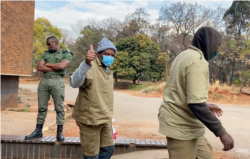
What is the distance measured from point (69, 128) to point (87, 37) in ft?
91.1

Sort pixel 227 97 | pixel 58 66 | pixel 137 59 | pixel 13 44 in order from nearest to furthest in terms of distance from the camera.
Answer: pixel 58 66 → pixel 13 44 → pixel 227 97 → pixel 137 59

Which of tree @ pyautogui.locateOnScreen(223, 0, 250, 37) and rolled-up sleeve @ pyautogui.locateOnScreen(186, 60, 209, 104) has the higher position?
tree @ pyautogui.locateOnScreen(223, 0, 250, 37)

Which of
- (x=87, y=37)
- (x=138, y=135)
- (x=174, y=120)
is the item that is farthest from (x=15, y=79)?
(x=87, y=37)

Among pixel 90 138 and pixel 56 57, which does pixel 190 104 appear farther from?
pixel 56 57

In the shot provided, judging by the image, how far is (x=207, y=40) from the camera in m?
1.89

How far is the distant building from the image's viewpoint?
7582 millimetres

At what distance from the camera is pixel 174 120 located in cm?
182

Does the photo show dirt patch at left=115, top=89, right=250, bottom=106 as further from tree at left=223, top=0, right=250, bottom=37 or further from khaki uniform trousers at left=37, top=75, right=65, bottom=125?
tree at left=223, top=0, right=250, bottom=37

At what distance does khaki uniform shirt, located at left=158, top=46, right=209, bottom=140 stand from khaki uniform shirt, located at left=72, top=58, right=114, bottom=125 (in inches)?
30.8

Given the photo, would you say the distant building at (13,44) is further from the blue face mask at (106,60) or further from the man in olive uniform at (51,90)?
the blue face mask at (106,60)

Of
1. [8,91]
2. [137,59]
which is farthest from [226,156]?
[137,59]

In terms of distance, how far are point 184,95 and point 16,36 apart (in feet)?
26.3

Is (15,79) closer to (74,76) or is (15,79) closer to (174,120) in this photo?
(74,76)

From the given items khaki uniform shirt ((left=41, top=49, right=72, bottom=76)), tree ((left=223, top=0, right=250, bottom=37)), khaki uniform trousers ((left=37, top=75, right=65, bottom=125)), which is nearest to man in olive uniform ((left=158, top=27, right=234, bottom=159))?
khaki uniform trousers ((left=37, top=75, right=65, bottom=125))
